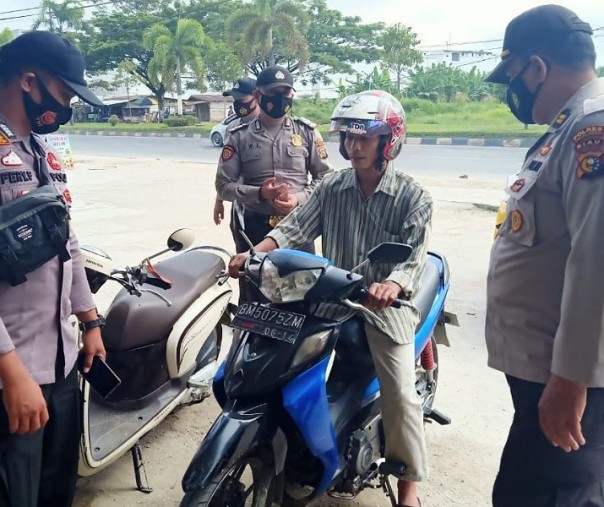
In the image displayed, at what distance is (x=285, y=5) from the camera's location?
28.7 meters

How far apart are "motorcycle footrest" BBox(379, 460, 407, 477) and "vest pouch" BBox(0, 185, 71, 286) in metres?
1.48

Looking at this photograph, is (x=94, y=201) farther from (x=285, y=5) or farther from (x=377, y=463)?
(x=285, y=5)

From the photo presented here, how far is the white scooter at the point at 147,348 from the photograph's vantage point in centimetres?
250

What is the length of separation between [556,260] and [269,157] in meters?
2.58

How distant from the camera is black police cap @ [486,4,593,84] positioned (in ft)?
5.31

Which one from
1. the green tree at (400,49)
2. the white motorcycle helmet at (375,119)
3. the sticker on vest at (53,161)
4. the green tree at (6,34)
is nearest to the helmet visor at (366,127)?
the white motorcycle helmet at (375,119)

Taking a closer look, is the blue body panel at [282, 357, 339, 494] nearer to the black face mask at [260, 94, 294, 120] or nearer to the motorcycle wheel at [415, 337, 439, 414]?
the motorcycle wheel at [415, 337, 439, 414]

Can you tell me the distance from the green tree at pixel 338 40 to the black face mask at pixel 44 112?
37894mm

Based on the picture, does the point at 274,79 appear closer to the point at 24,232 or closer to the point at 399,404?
the point at 399,404

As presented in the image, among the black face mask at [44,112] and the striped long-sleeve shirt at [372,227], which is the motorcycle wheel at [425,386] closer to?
the striped long-sleeve shirt at [372,227]

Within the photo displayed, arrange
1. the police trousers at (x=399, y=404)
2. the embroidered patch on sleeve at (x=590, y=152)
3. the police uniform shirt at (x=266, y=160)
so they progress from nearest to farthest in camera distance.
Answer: the embroidered patch on sleeve at (x=590, y=152) → the police trousers at (x=399, y=404) → the police uniform shirt at (x=266, y=160)

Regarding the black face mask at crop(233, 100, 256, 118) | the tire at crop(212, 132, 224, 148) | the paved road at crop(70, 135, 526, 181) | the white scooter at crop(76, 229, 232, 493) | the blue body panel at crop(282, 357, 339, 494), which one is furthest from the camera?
the tire at crop(212, 132, 224, 148)

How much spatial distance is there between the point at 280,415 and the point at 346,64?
38.9 m

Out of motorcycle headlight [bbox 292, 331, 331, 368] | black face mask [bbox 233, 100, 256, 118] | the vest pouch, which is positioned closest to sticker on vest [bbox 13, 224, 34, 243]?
the vest pouch
